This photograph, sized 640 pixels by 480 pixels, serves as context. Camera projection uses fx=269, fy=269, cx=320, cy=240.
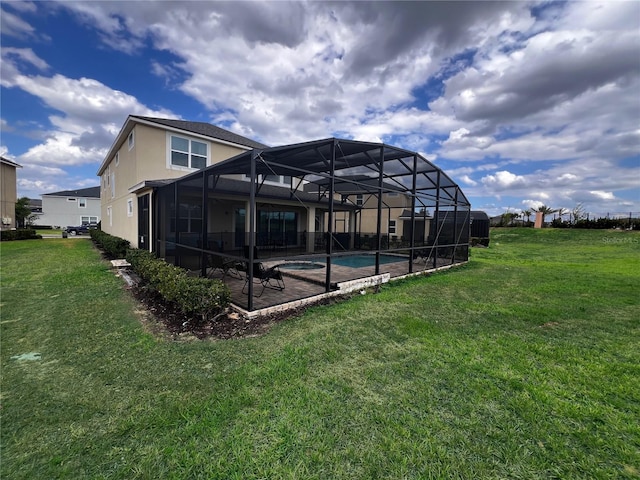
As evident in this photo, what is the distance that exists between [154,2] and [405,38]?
7.38m

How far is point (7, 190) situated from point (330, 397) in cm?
3404

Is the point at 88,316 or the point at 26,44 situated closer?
the point at 88,316

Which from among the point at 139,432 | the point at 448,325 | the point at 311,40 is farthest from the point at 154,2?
the point at 448,325

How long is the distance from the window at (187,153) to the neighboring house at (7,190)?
22.0 metres

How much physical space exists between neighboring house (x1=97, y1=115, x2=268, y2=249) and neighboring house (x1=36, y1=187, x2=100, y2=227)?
35.5 meters

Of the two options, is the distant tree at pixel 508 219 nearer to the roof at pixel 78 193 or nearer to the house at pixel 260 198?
the house at pixel 260 198

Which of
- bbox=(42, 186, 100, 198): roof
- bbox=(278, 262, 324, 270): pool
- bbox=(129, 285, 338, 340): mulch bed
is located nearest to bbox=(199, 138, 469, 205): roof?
bbox=(129, 285, 338, 340): mulch bed

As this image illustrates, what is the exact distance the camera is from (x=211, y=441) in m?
2.23

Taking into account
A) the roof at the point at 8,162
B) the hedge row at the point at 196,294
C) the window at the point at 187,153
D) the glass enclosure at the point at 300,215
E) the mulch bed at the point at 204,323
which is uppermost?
the roof at the point at 8,162

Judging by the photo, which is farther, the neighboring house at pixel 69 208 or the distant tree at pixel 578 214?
the neighboring house at pixel 69 208

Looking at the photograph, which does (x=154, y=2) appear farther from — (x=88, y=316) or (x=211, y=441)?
(x=211, y=441)

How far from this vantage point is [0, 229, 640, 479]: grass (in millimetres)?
2074

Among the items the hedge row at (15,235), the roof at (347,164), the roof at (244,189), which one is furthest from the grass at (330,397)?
the hedge row at (15,235)

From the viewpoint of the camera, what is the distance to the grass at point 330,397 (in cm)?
207
